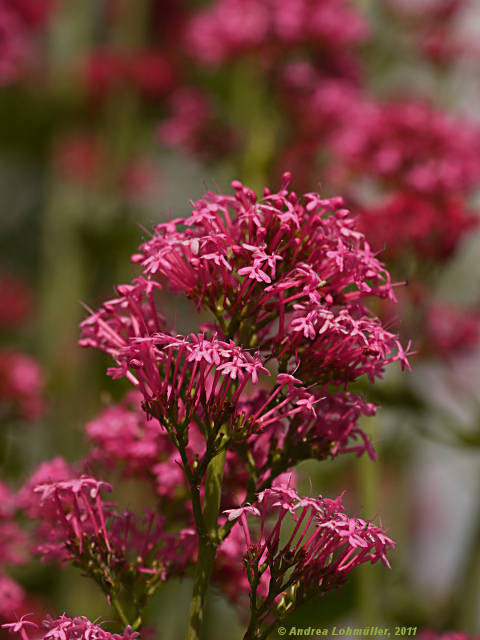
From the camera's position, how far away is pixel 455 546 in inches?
123

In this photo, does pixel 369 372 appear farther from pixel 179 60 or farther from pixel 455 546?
pixel 455 546

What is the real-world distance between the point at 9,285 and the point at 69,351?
316mm

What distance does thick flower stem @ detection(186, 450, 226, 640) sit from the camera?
2.28 feet

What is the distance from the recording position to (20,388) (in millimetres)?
1408

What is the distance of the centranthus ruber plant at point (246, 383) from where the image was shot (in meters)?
0.69

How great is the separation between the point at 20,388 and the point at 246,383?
771 millimetres

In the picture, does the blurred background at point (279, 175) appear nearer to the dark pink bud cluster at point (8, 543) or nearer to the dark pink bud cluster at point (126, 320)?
the dark pink bud cluster at point (8, 543)

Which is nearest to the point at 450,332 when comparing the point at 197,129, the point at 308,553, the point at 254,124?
the point at 254,124

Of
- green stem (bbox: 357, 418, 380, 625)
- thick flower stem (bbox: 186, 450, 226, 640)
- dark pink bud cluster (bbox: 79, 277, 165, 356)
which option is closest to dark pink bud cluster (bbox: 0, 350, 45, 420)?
green stem (bbox: 357, 418, 380, 625)

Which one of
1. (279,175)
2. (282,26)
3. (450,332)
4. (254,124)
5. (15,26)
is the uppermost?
(15,26)

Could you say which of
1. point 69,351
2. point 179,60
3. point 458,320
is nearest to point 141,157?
point 179,60

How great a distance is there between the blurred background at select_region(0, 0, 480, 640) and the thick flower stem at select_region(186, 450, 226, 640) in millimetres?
219

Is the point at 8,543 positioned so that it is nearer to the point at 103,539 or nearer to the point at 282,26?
the point at 103,539

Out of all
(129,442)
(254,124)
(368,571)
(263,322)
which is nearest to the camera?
(263,322)
